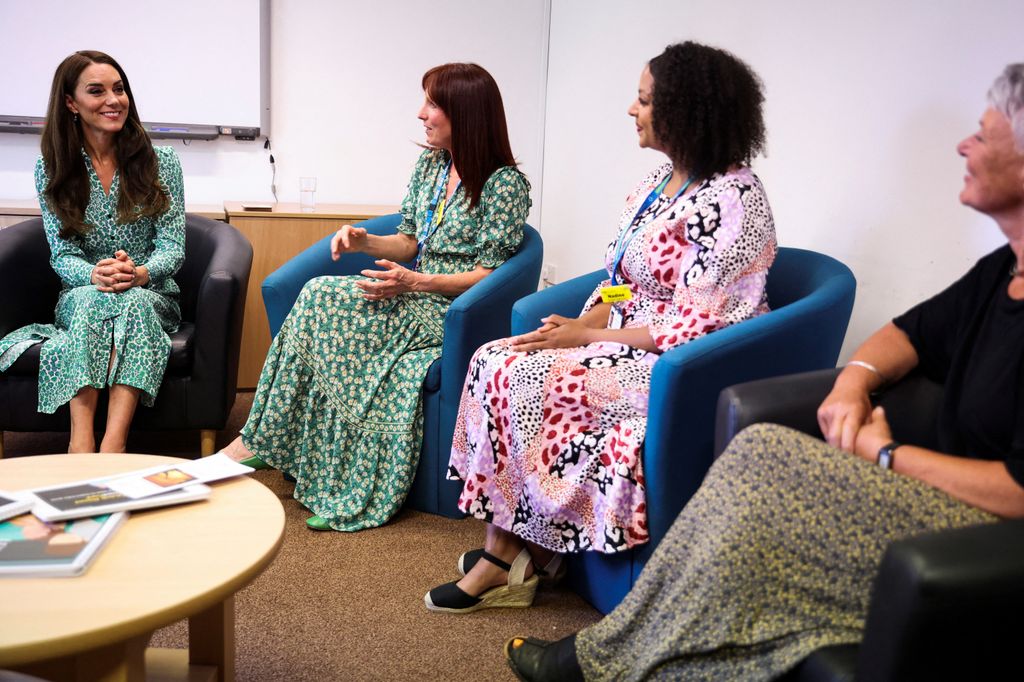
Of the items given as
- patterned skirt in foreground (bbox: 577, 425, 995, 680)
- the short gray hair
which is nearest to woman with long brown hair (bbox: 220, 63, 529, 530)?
patterned skirt in foreground (bbox: 577, 425, 995, 680)

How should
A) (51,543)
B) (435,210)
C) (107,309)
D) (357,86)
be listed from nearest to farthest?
1. (51,543)
2. (107,309)
3. (435,210)
4. (357,86)

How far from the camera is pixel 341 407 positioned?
2.97 meters

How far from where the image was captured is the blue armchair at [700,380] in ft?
6.88

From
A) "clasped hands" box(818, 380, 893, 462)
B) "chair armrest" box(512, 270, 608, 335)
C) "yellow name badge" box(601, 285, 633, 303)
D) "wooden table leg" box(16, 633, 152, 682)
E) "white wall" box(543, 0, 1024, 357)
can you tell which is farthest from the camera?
"chair armrest" box(512, 270, 608, 335)

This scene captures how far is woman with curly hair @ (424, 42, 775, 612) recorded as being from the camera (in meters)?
2.31

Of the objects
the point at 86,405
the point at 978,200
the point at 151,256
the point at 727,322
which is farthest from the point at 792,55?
the point at 86,405

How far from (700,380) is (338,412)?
4.18ft

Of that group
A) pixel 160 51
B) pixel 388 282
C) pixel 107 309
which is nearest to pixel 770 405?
pixel 388 282

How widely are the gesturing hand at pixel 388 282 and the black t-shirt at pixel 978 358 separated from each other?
152cm

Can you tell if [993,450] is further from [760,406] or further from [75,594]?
[75,594]

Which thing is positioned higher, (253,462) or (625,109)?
(625,109)

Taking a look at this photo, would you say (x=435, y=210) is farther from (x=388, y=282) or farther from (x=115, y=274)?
(x=115, y=274)

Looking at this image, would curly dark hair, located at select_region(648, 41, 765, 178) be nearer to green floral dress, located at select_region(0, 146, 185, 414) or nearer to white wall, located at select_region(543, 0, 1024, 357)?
white wall, located at select_region(543, 0, 1024, 357)

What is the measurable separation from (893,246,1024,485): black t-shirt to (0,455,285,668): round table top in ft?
3.96
